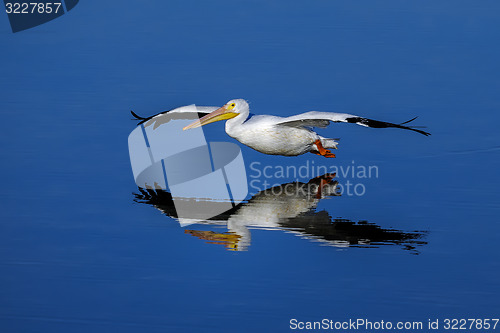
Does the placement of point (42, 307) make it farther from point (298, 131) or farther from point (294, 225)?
point (298, 131)

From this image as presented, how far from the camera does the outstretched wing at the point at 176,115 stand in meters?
10.6

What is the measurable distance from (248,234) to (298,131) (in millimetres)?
2306

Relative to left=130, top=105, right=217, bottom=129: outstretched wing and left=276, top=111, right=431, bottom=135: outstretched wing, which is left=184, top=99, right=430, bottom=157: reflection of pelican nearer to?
left=276, top=111, right=431, bottom=135: outstretched wing

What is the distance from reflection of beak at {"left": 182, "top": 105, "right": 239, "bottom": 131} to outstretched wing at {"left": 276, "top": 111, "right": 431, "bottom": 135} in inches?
29.5

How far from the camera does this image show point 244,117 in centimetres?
1030

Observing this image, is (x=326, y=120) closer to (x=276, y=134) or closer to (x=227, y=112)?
(x=276, y=134)

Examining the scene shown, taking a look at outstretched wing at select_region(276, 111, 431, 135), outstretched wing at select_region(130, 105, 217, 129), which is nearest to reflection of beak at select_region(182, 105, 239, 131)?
outstretched wing at select_region(130, 105, 217, 129)

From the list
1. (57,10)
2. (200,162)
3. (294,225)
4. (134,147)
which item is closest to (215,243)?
(294,225)

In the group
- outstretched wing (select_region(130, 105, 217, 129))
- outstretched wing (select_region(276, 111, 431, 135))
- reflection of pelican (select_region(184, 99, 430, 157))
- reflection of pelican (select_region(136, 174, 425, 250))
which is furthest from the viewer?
outstretched wing (select_region(130, 105, 217, 129))

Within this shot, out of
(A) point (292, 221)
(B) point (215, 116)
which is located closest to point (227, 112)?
(B) point (215, 116)

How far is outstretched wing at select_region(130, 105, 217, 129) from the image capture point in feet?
34.9

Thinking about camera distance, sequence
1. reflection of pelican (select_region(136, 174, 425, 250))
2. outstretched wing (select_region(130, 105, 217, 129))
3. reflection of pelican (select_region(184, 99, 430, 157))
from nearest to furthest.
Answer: reflection of pelican (select_region(136, 174, 425, 250))
reflection of pelican (select_region(184, 99, 430, 157))
outstretched wing (select_region(130, 105, 217, 129))

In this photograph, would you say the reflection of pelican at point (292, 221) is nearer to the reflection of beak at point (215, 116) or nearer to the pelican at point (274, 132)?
the pelican at point (274, 132)

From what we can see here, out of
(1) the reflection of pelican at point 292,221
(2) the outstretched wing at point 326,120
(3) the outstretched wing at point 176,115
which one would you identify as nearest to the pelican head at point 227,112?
(3) the outstretched wing at point 176,115
